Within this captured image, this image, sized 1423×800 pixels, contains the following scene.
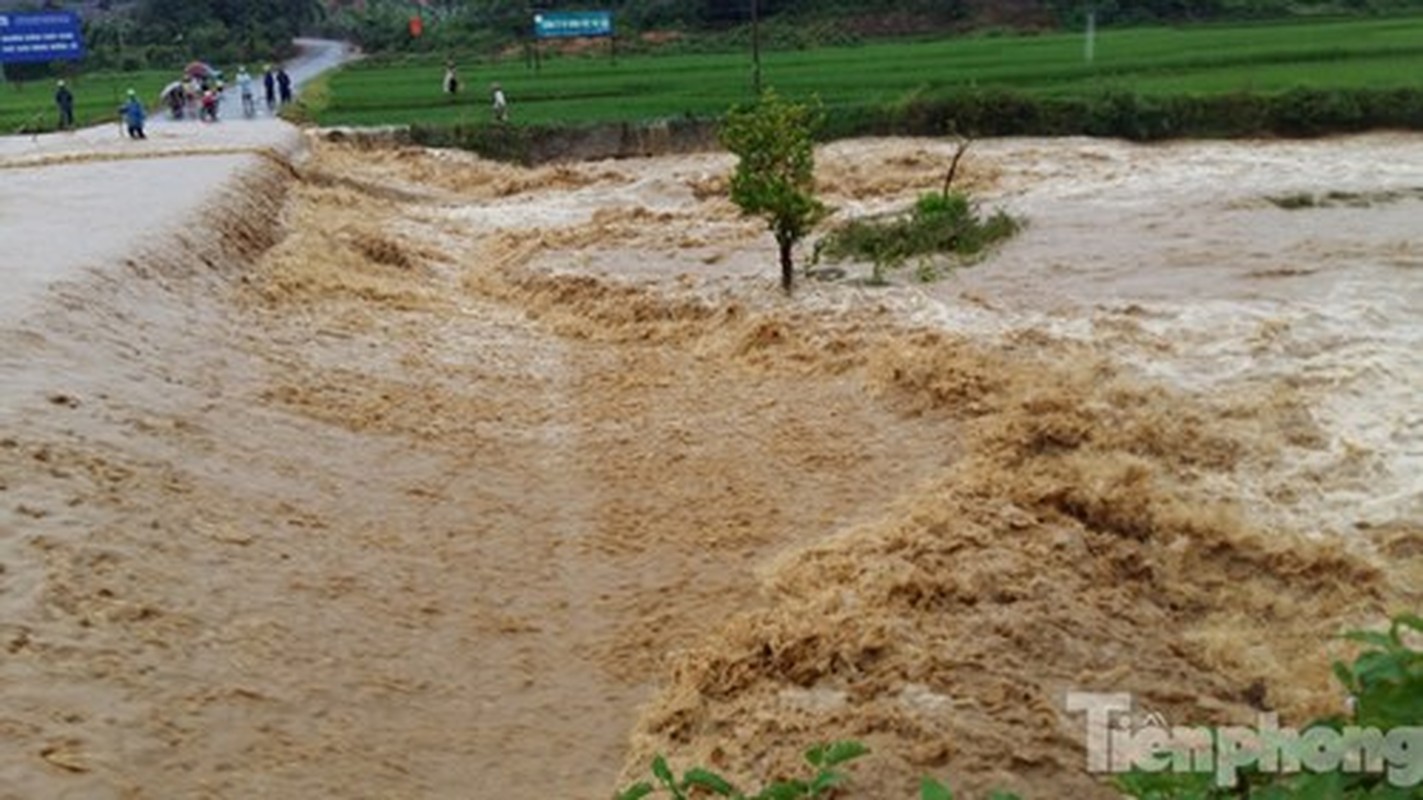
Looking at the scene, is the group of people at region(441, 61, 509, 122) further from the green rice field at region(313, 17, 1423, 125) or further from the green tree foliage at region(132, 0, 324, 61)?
the green tree foliage at region(132, 0, 324, 61)

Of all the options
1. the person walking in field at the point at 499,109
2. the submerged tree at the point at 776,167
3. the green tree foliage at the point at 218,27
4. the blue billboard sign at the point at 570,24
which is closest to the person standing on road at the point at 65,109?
the person walking in field at the point at 499,109

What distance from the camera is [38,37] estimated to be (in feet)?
90.3

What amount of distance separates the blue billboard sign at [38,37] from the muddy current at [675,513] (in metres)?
17.2

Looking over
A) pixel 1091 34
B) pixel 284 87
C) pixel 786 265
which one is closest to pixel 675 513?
pixel 786 265

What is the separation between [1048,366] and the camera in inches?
387

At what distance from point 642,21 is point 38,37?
75.4ft

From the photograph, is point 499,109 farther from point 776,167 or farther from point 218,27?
point 218,27

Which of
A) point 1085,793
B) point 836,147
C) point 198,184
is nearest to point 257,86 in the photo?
point 836,147

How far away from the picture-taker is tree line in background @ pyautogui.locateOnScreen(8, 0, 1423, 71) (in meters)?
41.6

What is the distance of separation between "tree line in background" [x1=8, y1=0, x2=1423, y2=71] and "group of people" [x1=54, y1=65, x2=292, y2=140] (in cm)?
1522

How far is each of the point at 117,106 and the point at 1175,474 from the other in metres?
28.5

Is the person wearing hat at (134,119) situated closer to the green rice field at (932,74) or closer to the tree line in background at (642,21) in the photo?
the green rice field at (932,74)

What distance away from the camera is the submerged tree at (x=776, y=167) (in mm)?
12664

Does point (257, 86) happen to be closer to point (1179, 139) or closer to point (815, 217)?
point (1179, 139)
